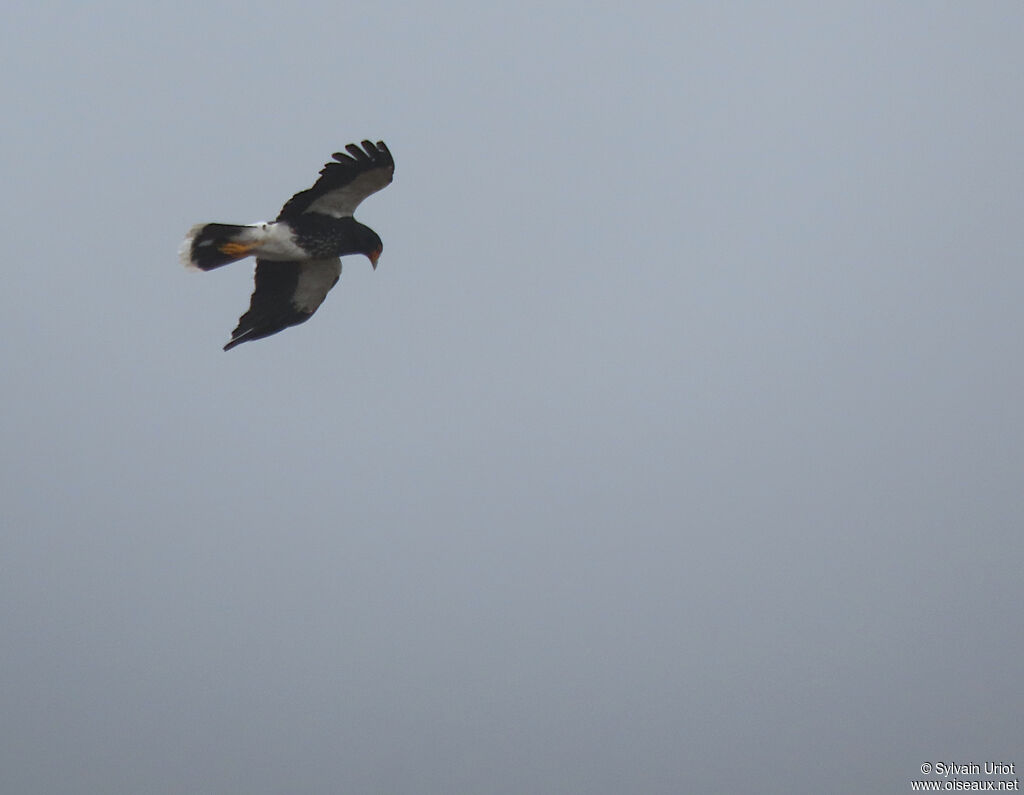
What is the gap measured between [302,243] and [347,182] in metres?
0.77

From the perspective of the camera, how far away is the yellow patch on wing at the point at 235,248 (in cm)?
1383

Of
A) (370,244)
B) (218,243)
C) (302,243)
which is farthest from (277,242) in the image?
(370,244)

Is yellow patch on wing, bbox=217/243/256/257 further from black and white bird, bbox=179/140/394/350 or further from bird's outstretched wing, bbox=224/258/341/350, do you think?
bird's outstretched wing, bbox=224/258/341/350

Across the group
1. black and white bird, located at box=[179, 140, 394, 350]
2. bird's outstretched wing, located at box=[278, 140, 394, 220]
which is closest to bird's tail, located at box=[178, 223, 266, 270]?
black and white bird, located at box=[179, 140, 394, 350]

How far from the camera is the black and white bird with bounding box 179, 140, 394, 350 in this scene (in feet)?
45.4

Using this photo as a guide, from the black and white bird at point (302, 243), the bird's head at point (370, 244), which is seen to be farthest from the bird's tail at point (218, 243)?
the bird's head at point (370, 244)

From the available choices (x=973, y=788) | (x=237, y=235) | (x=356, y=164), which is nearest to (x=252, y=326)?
(x=237, y=235)

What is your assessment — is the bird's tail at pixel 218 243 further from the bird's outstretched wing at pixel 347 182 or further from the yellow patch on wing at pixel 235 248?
the bird's outstretched wing at pixel 347 182

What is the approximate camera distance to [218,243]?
1388 centimetres

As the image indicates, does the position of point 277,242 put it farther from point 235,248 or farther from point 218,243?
point 218,243

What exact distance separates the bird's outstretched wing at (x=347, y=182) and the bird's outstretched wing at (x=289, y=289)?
566 millimetres

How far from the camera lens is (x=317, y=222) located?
14.1 metres

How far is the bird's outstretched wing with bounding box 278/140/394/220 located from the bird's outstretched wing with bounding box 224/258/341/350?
0.57m

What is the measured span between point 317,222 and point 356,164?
75 centimetres
